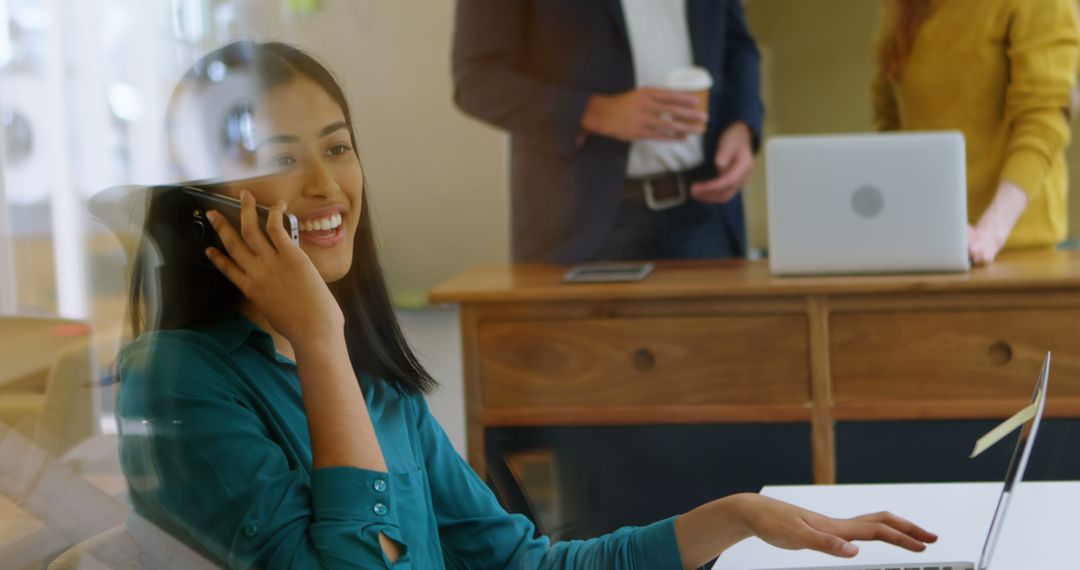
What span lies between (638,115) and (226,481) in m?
0.82

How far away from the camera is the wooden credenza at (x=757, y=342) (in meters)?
0.90

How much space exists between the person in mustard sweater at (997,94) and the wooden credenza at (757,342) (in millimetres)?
45

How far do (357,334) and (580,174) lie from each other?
74 centimetres

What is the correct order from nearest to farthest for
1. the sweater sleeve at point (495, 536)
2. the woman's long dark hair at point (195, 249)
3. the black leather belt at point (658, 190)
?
the woman's long dark hair at point (195, 249), the sweater sleeve at point (495, 536), the black leather belt at point (658, 190)

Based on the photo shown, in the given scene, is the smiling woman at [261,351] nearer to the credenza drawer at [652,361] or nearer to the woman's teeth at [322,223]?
the woman's teeth at [322,223]

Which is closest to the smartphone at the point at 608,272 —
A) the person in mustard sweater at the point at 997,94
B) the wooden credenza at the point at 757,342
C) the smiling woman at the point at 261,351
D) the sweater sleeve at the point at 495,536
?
Answer: the wooden credenza at the point at 757,342

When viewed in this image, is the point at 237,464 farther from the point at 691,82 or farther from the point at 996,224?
the point at 691,82

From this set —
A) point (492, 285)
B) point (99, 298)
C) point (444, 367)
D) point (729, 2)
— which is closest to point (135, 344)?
point (99, 298)

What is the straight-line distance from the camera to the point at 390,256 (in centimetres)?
43

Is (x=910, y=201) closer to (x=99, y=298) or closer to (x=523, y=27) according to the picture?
(x=523, y=27)

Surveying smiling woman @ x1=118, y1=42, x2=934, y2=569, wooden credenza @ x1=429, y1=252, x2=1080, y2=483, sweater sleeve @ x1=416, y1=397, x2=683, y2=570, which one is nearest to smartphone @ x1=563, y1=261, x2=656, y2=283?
wooden credenza @ x1=429, y1=252, x2=1080, y2=483

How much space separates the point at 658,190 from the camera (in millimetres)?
1177

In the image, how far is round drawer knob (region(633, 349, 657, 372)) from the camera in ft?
3.39

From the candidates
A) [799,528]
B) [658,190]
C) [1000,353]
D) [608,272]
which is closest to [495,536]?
[799,528]
